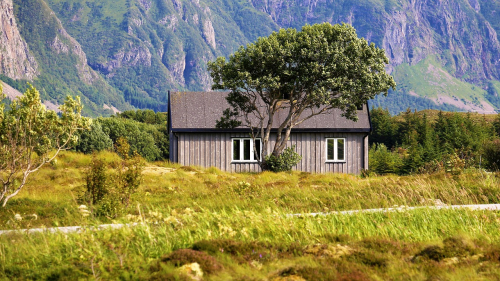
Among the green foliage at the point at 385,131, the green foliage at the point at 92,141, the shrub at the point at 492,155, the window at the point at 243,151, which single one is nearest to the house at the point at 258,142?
the window at the point at 243,151

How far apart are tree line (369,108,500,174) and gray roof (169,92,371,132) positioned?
3318 mm

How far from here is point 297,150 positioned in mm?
28297

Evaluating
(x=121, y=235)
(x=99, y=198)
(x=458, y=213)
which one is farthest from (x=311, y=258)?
(x=99, y=198)

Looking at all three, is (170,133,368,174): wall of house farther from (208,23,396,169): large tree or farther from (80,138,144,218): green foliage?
(80,138,144,218): green foliage

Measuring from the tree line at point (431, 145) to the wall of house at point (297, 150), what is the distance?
76.4 inches

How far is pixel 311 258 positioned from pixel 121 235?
10.0ft

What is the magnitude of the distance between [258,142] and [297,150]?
2.35m

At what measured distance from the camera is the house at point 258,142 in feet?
92.2

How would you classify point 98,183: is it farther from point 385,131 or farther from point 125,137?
point 385,131

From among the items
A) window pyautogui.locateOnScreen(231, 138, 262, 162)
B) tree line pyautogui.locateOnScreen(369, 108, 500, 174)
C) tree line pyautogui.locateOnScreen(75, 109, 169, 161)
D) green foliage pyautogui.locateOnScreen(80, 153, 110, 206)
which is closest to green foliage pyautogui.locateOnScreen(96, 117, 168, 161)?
tree line pyautogui.locateOnScreen(75, 109, 169, 161)

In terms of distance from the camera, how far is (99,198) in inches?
491

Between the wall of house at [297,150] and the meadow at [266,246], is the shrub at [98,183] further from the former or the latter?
the wall of house at [297,150]

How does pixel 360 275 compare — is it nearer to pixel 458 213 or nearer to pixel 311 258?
pixel 311 258

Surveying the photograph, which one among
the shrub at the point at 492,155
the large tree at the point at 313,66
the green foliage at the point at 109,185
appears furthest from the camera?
the shrub at the point at 492,155
